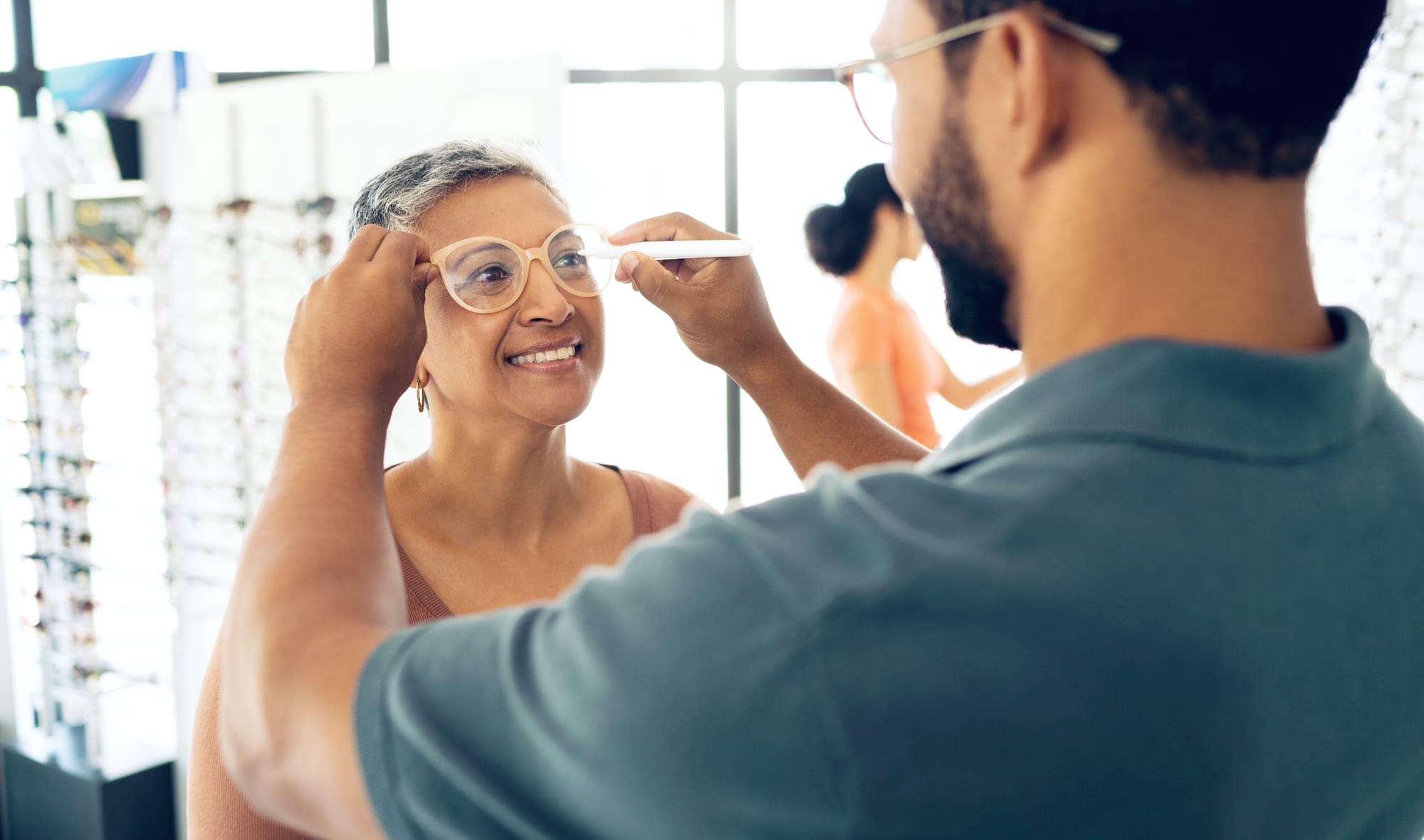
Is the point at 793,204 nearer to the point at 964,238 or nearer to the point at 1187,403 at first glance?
the point at 964,238

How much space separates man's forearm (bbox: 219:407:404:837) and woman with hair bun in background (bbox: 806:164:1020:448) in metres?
2.48

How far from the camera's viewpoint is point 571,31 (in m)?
3.88

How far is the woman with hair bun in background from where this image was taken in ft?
10.9

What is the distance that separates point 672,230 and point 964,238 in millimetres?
745

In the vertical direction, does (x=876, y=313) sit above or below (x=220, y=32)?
below

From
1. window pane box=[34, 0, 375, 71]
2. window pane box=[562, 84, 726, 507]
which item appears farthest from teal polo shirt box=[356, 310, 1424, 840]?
window pane box=[34, 0, 375, 71]

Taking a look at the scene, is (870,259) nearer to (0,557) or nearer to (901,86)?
(901,86)

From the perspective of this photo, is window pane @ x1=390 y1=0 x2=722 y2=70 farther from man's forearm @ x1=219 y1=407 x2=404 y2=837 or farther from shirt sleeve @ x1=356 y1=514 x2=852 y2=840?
shirt sleeve @ x1=356 y1=514 x2=852 y2=840

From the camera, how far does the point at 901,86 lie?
0.89 meters

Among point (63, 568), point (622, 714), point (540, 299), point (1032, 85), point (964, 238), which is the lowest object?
point (63, 568)

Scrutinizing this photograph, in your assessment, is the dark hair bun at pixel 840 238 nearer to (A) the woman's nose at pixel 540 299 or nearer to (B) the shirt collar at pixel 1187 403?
(A) the woman's nose at pixel 540 299

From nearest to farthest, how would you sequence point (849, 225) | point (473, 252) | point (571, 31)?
point (473, 252), point (849, 225), point (571, 31)

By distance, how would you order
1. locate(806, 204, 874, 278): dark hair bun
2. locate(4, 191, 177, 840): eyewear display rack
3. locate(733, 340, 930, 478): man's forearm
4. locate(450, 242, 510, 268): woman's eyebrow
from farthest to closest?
locate(4, 191, 177, 840): eyewear display rack
locate(806, 204, 874, 278): dark hair bun
locate(450, 242, 510, 268): woman's eyebrow
locate(733, 340, 930, 478): man's forearm

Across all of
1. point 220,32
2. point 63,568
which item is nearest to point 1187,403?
point 63,568
